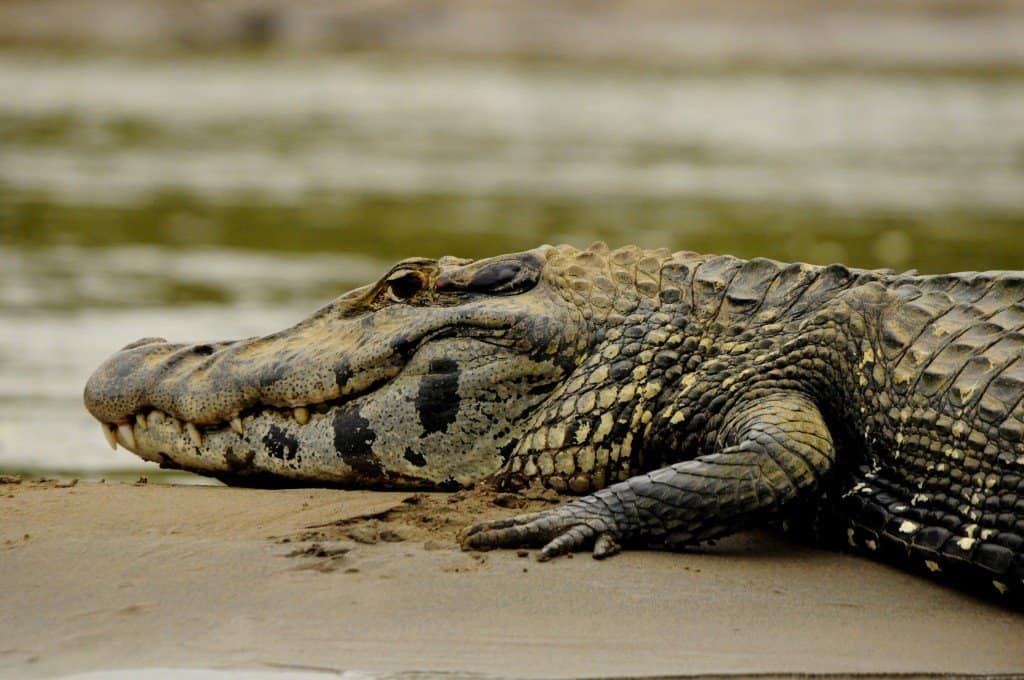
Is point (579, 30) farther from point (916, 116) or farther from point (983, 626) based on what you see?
point (983, 626)

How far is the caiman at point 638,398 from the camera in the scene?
3885mm

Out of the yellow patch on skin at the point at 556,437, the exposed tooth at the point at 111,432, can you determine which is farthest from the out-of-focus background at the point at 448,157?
the yellow patch on skin at the point at 556,437

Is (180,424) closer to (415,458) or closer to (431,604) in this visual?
(415,458)

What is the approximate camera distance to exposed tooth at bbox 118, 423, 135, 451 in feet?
15.0

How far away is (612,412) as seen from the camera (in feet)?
14.0

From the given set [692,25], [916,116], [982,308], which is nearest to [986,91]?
[916,116]

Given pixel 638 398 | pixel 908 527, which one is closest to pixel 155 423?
pixel 638 398

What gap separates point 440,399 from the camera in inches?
170

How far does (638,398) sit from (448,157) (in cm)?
1380

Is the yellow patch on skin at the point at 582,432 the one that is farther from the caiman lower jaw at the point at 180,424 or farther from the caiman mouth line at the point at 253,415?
the caiman lower jaw at the point at 180,424

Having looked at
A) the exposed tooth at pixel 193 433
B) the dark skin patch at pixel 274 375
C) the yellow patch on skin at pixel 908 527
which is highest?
the dark skin patch at pixel 274 375

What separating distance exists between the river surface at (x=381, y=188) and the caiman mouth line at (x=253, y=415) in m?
1.24

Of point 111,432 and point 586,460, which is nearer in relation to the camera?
point 586,460

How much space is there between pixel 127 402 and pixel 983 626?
245 centimetres
